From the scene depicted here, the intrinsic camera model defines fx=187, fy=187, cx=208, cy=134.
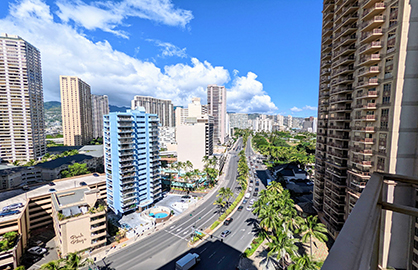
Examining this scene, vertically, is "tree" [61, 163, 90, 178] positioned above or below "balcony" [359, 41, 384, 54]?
below

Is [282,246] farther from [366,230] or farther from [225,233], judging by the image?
[366,230]

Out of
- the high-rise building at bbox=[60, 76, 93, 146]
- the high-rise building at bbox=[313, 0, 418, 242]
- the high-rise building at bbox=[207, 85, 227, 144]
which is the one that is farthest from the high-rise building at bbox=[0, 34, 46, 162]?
the high-rise building at bbox=[313, 0, 418, 242]

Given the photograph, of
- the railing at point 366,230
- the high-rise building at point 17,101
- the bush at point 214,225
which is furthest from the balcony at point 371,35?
the high-rise building at point 17,101

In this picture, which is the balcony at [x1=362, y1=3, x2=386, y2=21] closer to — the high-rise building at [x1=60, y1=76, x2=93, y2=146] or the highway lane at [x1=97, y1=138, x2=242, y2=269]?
the highway lane at [x1=97, y1=138, x2=242, y2=269]

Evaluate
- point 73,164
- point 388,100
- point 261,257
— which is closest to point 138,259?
point 261,257

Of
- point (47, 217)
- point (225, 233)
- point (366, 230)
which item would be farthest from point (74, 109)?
point (366, 230)
